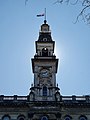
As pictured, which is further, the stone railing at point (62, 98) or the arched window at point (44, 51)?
the arched window at point (44, 51)

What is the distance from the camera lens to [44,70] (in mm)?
43125

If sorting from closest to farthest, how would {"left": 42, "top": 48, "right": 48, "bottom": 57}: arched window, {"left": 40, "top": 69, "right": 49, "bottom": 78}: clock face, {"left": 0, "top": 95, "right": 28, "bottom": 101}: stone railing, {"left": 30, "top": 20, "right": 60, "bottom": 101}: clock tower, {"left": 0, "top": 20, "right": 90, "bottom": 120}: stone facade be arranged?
Result: 1. {"left": 0, "top": 20, "right": 90, "bottom": 120}: stone facade
2. {"left": 0, "top": 95, "right": 28, "bottom": 101}: stone railing
3. {"left": 30, "top": 20, "right": 60, "bottom": 101}: clock tower
4. {"left": 40, "top": 69, "right": 49, "bottom": 78}: clock face
5. {"left": 42, "top": 48, "right": 48, "bottom": 57}: arched window

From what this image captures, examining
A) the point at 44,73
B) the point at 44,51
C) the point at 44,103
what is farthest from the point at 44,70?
the point at 44,103

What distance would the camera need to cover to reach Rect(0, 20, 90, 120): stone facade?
3909cm

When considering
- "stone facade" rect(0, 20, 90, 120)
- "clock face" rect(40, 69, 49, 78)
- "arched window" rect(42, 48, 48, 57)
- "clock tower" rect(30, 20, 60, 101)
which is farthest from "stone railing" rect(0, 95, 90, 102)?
"arched window" rect(42, 48, 48, 57)

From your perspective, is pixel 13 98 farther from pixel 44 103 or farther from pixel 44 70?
pixel 44 70

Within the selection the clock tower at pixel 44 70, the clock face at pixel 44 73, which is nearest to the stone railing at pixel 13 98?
the clock tower at pixel 44 70

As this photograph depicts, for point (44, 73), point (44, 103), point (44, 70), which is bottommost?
point (44, 103)

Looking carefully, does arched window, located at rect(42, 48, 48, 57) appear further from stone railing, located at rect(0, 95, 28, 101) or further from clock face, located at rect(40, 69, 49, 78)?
stone railing, located at rect(0, 95, 28, 101)

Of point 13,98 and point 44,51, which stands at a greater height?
point 44,51

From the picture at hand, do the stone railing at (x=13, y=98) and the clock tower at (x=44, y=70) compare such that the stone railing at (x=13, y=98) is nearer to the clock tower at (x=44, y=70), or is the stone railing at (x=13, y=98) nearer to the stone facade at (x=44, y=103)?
the stone facade at (x=44, y=103)

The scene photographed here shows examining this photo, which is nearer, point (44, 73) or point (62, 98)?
point (62, 98)

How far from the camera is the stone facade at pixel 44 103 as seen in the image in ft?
128

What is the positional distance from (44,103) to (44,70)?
219 inches
